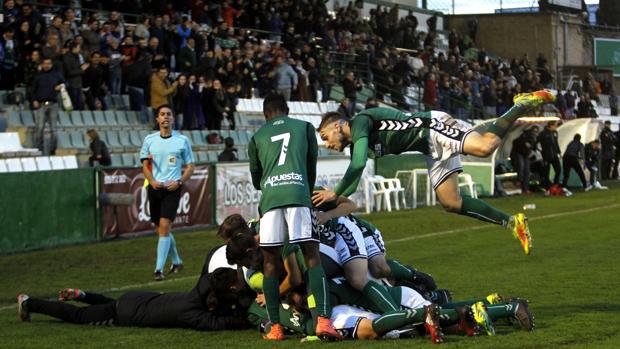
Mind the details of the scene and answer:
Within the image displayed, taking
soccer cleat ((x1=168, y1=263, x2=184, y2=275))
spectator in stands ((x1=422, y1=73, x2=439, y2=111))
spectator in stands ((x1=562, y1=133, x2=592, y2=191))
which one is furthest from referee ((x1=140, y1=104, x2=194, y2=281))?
spectator in stands ((x1=422, y1=73, x2=439, y2=111))

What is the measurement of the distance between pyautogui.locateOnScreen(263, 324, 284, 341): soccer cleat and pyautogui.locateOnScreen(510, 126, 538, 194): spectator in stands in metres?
25.3

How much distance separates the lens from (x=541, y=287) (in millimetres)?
12680

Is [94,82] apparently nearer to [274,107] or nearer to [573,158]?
[274,107]

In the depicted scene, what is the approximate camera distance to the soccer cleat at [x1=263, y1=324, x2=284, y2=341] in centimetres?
939

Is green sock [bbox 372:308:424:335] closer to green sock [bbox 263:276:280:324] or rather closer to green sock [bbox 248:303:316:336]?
green sock [bbox 248:303:316:336]

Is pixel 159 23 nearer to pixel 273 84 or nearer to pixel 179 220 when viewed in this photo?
pixel 273 84

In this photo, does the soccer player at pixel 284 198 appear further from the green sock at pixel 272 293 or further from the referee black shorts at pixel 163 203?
the referee black shorts at pixel 163 203

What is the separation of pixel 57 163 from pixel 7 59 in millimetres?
2832

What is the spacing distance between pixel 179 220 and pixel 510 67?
3014 centimetres

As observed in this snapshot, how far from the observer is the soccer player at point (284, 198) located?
9312 mm

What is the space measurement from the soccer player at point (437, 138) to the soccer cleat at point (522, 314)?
5.61 ft

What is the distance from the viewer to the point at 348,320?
929 cm

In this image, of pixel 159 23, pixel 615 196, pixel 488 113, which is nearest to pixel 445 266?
pixel 159 23

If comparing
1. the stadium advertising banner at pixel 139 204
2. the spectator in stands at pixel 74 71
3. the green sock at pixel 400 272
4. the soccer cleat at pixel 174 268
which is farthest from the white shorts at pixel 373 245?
the spectator in stands at pixel 74 71
